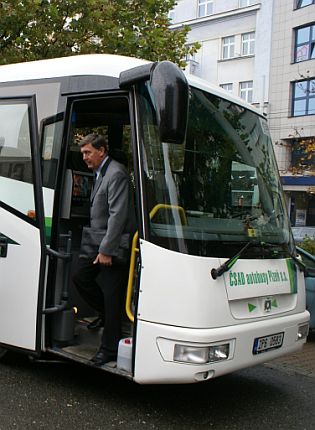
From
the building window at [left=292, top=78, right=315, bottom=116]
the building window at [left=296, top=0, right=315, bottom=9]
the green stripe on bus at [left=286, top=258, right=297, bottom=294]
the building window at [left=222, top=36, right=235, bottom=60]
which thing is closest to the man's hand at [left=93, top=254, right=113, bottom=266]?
the green stripe on bus at [left=286, top=258, right=297, bottom=294]

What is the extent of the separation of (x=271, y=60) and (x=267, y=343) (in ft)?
100

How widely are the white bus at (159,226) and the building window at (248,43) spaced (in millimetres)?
30858

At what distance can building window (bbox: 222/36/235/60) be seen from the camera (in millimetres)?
35000

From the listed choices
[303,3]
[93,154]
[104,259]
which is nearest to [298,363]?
[104,259]

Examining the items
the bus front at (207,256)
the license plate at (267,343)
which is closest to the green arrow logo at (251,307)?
the bus front at (207,256)

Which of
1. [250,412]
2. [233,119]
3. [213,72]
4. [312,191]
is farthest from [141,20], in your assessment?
[213,72]

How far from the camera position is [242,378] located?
562 cm

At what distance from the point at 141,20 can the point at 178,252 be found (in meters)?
7.97

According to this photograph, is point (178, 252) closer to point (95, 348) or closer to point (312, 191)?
point (95, 348)

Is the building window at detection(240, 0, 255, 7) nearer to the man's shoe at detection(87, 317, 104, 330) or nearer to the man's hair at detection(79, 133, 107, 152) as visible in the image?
the man's hair at detection(79, 133, 107, 152)

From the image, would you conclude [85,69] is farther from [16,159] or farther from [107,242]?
[107,242]

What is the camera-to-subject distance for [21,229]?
4.83m

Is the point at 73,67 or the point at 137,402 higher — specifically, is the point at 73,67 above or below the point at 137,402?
above

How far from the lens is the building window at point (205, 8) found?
36.0m
